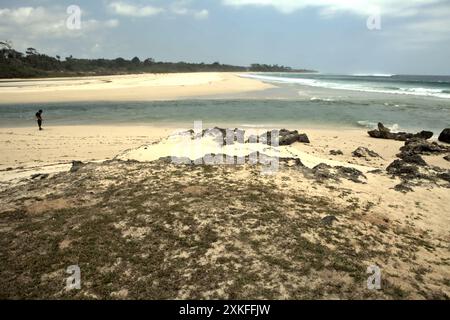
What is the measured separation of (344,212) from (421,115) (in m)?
27.9

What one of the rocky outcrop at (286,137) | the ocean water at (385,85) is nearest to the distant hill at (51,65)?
the ocean water at (385,85)

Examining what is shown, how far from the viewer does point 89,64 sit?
433ft

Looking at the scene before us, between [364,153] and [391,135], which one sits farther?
[391,135]

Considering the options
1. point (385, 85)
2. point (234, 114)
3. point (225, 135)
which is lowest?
point (225, 135)

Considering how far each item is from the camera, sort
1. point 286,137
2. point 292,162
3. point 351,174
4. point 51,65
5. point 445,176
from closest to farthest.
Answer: point 351,174 → point 445,176 → point 292,162 → point 286,137 → point 51,65

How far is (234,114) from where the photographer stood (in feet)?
99.9

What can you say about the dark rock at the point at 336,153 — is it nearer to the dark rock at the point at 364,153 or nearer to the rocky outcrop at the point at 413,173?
the dark rock at the point at 364,153

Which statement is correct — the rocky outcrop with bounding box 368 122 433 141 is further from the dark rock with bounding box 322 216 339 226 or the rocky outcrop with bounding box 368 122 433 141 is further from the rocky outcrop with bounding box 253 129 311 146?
the dark rock with bounding box 322 216 339 226

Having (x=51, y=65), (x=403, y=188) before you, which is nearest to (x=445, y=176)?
(x=403, y=188)

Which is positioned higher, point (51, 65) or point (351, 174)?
point (51, 65)

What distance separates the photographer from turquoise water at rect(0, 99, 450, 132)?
2636 centimetres

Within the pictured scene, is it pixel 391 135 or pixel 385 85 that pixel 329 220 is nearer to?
pixel 391 135

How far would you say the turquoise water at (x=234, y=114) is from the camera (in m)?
26.4

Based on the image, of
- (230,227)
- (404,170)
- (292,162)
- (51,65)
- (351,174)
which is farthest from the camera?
(51,65)
